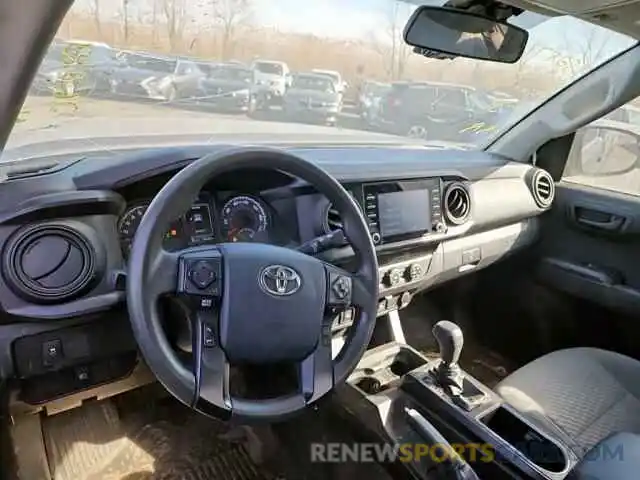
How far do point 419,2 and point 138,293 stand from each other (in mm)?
1007

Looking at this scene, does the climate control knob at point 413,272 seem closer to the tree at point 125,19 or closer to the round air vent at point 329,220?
the round air vent at point 329,220

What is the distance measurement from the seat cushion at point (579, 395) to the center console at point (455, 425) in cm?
7

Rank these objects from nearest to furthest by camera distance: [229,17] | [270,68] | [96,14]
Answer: [96,14] → [229,17] → [270,68]

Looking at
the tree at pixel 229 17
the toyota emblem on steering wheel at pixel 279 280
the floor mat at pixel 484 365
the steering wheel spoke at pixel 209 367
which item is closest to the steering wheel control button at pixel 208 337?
the steering wheel spoke at pixel 209 367

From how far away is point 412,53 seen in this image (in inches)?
80.1

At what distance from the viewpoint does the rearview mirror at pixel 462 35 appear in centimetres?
170

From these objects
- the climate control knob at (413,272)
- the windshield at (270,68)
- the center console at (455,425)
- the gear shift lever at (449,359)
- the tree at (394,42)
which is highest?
the tree at (394,42)

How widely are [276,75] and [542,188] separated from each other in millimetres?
1170

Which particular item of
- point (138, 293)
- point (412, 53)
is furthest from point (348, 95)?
point (138, 293)

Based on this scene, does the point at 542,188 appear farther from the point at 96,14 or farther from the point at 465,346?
the point at 96,14

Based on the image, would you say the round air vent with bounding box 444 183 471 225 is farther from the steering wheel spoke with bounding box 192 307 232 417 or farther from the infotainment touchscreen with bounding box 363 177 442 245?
the steering wheel spoke with bounding box 192 307 232 417

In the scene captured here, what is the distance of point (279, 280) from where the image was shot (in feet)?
4.40

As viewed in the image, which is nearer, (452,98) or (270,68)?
(270,68)

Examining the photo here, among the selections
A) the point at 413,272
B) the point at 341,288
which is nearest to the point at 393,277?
the point at 413,272
